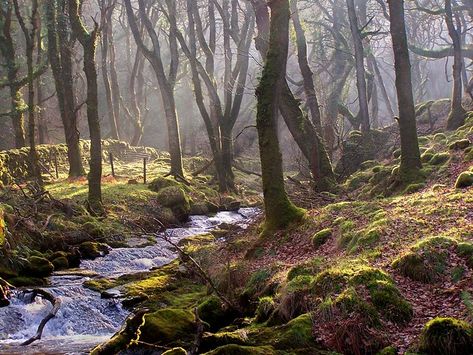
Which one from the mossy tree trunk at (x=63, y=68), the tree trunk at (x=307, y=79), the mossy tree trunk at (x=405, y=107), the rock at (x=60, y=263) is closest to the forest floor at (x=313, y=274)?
the rock at (x=60, y=263)

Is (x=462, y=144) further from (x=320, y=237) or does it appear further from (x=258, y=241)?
(x=258, y=241)

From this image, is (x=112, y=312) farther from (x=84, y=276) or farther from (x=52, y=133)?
(x=52, y=133)

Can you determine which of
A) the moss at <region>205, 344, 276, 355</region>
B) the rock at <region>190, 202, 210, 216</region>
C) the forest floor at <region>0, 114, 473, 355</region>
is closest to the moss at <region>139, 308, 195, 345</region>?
the forest floor at <region>0, 114, 473, 355</region>

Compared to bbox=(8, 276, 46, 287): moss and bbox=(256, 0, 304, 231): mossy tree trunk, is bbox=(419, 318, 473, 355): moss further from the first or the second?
bbox=(8, 276, 46, 287): moss

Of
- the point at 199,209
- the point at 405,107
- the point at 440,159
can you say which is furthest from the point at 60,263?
the point at 440,159

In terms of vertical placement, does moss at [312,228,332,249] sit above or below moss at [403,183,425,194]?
below

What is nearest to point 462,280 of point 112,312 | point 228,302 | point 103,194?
point 228,302

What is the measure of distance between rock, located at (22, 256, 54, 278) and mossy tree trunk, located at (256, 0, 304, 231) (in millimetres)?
4919

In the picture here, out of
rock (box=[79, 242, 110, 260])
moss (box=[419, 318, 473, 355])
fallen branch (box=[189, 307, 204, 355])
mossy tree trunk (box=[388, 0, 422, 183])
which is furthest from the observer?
mossy tree trunk (box=[388, 0, 422, 183])

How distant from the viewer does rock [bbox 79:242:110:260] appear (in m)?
14.2

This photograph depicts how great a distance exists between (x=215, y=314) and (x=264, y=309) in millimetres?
962

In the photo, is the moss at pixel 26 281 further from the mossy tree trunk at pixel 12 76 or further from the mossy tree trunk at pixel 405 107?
the mossy tree trunk at pixel 12 76

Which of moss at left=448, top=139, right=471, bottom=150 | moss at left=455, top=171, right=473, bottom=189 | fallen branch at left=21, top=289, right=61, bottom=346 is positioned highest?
moss at left=448, top=139, right=471, bottom=150

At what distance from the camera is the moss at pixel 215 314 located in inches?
331
